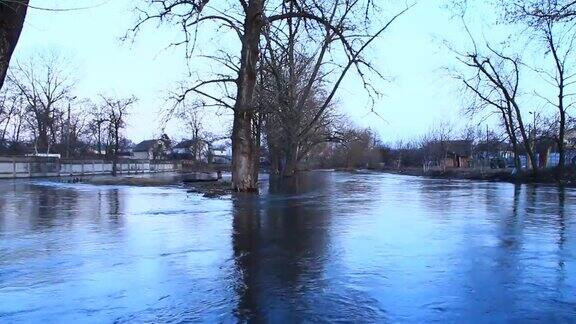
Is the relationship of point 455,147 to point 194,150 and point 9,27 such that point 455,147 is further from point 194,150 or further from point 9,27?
point 9,27

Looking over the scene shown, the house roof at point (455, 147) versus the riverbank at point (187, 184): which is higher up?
the house roof at point (455, 147)

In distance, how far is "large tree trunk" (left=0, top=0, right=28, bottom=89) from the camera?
4.98 metres

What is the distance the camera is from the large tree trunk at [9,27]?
498 cm

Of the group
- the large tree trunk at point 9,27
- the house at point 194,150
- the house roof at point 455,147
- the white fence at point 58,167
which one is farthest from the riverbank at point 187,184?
the house at point 194,150

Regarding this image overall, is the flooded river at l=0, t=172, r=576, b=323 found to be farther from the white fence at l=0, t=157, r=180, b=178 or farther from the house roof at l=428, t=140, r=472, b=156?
the house roof at l=428, t=140, r=472, b=156

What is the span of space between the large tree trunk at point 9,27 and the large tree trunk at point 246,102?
18.7 meters

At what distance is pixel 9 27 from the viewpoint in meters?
5.03

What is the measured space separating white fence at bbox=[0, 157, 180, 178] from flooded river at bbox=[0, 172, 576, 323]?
44250 millimetres

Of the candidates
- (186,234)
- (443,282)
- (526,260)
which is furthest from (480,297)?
(186,234)

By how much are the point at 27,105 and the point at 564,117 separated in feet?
237

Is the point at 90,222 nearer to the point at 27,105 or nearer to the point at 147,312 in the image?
the point at 147,312

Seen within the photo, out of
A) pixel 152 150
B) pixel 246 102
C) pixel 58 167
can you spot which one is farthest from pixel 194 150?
pixel 246 102

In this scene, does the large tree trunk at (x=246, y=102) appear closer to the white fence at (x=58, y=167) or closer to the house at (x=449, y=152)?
the white fence at (x=58, y=167)

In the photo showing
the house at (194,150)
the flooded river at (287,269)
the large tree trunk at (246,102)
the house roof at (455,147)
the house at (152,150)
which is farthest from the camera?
the house at (152,150)
